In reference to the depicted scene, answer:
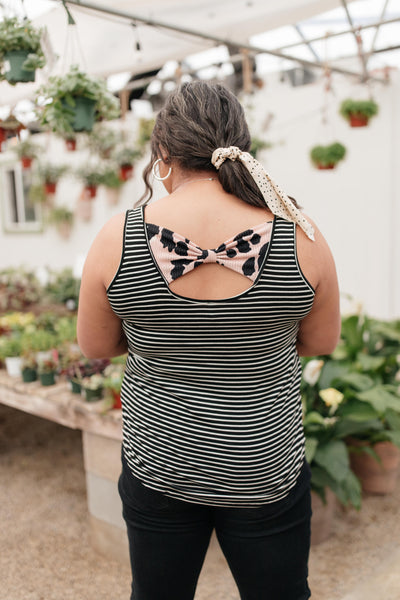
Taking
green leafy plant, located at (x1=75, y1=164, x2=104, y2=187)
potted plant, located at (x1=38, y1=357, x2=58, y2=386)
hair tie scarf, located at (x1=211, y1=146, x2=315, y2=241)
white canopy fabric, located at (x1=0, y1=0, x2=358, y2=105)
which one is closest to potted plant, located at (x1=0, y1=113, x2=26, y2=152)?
→ white canopy fabric, located at (x1=0, y1=0, x2=358, y2=105)

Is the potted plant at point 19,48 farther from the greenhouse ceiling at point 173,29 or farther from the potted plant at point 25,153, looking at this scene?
the potted plant at point 25,153

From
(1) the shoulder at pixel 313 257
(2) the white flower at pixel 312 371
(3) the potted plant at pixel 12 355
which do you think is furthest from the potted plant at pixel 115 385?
(1) the shoulder at pixel 313 257

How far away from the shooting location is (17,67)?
7.20 feet

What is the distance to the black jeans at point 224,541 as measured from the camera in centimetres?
115

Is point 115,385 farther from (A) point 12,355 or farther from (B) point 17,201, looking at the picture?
(B) point 17,201

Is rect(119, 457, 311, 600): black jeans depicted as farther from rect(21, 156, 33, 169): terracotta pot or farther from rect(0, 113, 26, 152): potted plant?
rect(21, 156, 33, 169): terracotta pot

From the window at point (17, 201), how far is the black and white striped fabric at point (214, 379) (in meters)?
8.15

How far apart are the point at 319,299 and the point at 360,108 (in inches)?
143

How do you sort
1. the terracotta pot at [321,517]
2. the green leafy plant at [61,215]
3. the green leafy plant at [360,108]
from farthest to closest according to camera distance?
the green leafy plant at [61,215]
the green leafy plant at [360,108]
the terracotta pot at [321,517]

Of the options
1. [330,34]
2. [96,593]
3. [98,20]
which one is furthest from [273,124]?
[96,593]

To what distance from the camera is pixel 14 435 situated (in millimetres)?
4199

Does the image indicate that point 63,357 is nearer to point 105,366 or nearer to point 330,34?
point 105,366

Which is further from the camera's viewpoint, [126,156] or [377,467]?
[126,156]

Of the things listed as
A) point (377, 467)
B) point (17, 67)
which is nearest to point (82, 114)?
point (17, 67)
